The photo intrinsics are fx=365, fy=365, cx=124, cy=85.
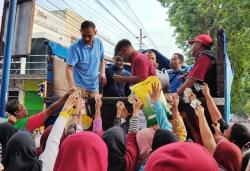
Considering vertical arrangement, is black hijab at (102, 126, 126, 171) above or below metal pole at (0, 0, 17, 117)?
below

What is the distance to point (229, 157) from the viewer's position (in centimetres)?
245

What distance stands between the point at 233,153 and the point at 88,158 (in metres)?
0.97

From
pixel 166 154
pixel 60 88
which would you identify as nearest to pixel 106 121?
pixel 60 88

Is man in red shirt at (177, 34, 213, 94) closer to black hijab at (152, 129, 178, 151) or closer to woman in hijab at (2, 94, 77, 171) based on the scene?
black hijab at (152, 129, 178, 151)

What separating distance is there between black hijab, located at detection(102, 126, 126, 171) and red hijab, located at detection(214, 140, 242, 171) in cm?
67

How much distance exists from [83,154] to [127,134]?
2.72 ft

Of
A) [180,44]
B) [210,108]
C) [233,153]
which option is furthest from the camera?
[180,44]

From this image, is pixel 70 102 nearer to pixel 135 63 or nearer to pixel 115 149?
pixel 115 149

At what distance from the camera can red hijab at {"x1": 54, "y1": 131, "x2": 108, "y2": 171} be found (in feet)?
7.43

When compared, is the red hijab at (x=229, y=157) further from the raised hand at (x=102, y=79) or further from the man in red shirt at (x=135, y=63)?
the raised hand at (x=102, y=79)

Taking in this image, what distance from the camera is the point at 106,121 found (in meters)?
4.33

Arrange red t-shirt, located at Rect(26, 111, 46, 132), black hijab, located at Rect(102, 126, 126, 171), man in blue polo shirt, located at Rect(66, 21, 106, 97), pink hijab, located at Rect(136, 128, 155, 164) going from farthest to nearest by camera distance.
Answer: man in blue polo shirt, located at Rect(66, 21, 106, 97) < red t-shirt, located at Rect(26, 111, 46, 132) < pink hijab, located at Rect(136, 128, 155, 164) < black hijab, located at Rect(102, 126, 126, 171)

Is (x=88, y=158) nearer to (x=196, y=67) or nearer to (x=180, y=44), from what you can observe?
(x=196, y=67)

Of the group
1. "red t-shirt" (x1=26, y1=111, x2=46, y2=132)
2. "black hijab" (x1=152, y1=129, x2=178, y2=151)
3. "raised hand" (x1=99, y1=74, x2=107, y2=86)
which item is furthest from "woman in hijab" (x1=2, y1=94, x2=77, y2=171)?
"raised hand" (x1=99, y1=74, x2=107, y2=86)
